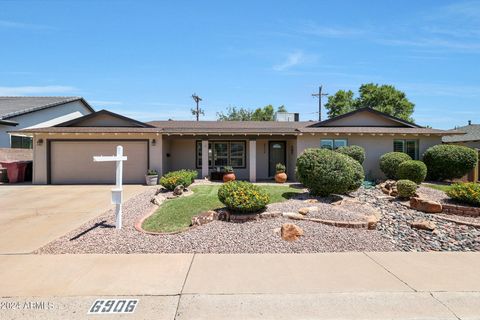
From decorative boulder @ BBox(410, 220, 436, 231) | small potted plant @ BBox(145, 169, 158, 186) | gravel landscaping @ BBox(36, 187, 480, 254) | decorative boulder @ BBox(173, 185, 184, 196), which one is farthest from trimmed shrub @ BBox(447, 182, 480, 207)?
small potted plant @ BBox(145, 169, 158, 186)

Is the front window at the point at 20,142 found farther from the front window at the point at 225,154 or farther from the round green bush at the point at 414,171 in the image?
the round green bush at the point at 414,171

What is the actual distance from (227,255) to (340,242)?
2.26m

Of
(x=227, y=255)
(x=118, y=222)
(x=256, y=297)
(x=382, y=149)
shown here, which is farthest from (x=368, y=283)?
(x=382, y=149)

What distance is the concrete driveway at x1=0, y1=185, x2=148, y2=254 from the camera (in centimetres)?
623

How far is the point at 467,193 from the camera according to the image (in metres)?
8.38

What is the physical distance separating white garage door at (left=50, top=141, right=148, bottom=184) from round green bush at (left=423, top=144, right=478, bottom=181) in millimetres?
14468

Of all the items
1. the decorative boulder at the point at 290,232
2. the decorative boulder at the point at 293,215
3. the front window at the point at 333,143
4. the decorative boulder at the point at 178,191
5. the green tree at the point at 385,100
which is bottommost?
the decorative boulder at the point at 290,232

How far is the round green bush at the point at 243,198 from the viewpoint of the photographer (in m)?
6.84

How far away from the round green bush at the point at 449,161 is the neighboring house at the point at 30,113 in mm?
22613

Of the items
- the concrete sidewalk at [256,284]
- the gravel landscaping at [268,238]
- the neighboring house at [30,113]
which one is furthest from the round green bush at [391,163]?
the neighboring house at [30,113]

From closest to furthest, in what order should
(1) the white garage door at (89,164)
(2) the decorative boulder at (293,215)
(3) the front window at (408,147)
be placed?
(2) the decorative boulder at (293,215)
(1) the white garage door at (89,164)
(3) the front window at (408,147)

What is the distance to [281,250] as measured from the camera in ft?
18.1

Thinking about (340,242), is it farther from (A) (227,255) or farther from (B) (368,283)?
(A) (227,255)

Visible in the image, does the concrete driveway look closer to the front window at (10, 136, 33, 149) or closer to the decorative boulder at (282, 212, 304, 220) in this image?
the decorative boulder at (282, 212, 304, 220)
